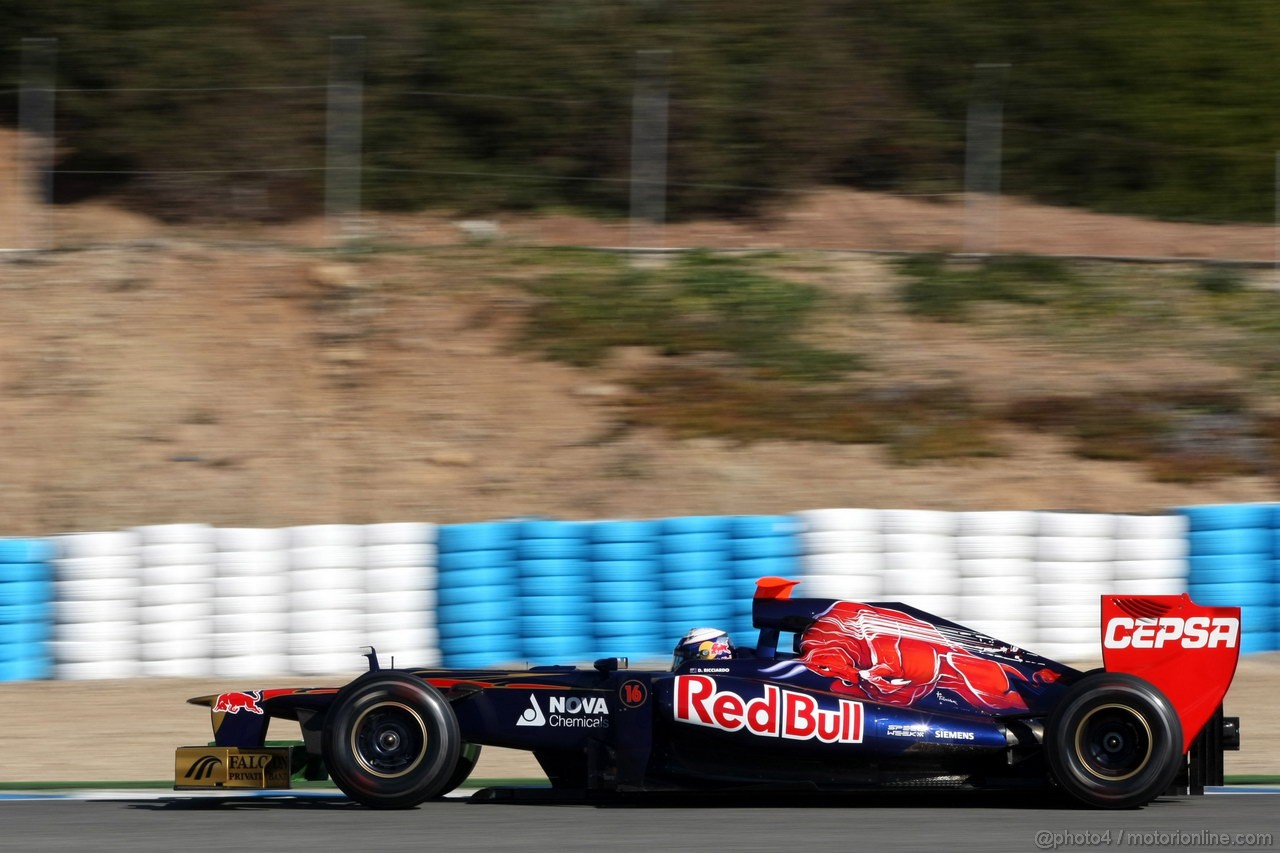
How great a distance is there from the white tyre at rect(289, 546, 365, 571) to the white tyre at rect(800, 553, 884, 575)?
121 inches

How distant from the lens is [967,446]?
14.3 m

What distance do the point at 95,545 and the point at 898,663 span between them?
19.5 ft

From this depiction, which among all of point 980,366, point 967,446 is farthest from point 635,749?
point 980,366

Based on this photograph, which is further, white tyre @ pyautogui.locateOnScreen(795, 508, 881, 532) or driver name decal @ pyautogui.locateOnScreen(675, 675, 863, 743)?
white tyre @ pyautogui.locateOnScreen(795, 508, 881, 532)

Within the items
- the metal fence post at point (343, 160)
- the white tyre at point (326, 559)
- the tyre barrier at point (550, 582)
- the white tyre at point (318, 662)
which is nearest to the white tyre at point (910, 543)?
the tyre barrier at point (550, 582)

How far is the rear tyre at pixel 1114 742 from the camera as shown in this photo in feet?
21.4

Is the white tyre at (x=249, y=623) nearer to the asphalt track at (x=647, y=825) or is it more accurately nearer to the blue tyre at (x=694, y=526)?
the blue tyre at (x=694, y=526)

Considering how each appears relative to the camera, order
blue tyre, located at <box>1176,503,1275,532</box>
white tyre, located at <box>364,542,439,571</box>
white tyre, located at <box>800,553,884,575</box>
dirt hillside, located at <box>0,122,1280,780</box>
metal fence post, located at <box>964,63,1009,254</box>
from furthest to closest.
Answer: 1. metal fence post, located at <box>964,63,1009,254</box>
2. dirt hillside, located at <box>0,122,1280,780</box>
3. blue tyre, located at <box>1176,503,1275,532</box>
4. white tyre, located at <box>800,553,884,575</box>
5. white tyre, located at <box>364,542,439,571</box>

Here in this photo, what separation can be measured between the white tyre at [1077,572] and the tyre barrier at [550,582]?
0.01 m

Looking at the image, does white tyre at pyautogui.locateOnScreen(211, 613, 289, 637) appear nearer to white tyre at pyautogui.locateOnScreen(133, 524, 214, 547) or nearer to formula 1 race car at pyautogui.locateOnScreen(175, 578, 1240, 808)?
white tyre at pyautogui.locateOnScreen(133, 524, 214, 547)

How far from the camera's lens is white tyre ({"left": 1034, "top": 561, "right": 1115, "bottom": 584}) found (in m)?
10.7

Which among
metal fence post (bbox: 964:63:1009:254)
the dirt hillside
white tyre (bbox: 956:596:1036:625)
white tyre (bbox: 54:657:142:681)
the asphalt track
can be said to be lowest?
the asphalt track

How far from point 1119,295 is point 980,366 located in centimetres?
216

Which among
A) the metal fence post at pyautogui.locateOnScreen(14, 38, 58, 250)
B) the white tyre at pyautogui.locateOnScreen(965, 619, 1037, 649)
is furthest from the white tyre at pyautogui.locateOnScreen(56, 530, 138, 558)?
the metal fence post at pyautogui.locateOnScreen(14, 38, 58, 250)
